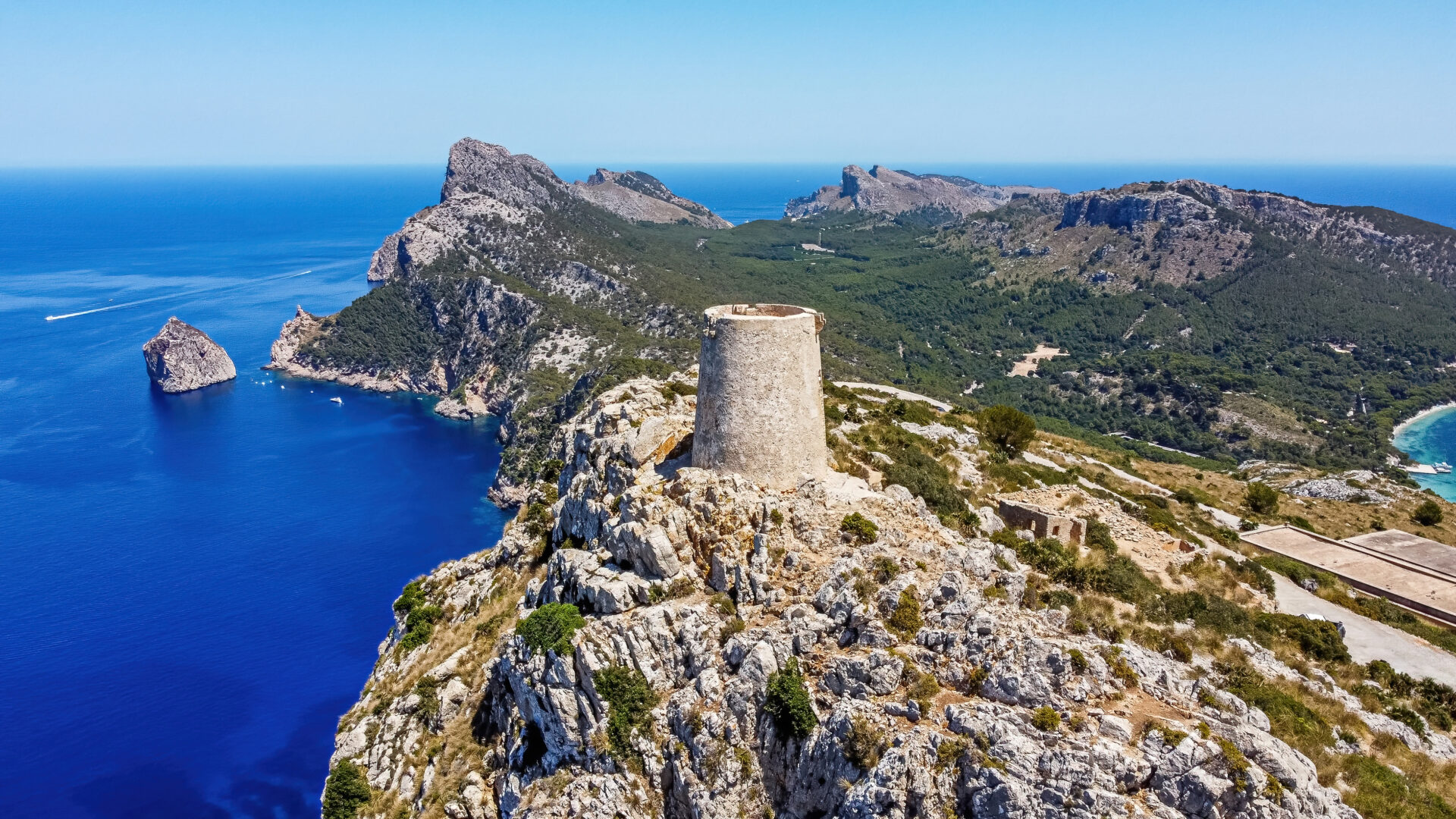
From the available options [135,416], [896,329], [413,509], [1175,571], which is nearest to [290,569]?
[413,509]

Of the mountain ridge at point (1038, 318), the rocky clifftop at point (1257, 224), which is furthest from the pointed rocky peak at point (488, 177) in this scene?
the rocky clifftop at point (1257, 224)

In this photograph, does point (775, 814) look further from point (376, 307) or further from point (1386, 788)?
point (376, 307)

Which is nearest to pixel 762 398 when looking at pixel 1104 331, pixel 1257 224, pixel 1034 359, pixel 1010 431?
pixel 1010 431

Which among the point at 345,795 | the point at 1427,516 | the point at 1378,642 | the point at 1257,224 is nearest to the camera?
the point at 1378,642

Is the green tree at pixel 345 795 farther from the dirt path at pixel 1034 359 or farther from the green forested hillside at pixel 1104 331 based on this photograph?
the dirt path at pixel 1034 359

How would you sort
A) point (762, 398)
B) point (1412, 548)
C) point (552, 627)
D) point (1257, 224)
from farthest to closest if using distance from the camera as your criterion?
point (1257, 224)
point (1412, 548)
point (762, 398)
point (552, 627)

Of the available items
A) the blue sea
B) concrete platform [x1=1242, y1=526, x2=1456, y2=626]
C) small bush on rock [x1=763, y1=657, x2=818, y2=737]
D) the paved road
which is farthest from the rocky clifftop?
small bush on rock [x1=763, y1=657, x2=818, y2=737]

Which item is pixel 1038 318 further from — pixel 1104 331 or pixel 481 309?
pixel 481 309
